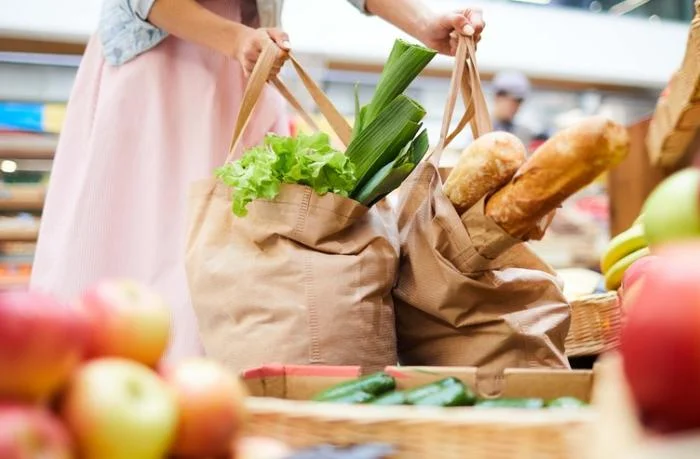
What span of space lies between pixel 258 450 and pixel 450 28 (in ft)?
3.85

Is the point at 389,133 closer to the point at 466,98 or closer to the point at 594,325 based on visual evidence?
the point at 466,98

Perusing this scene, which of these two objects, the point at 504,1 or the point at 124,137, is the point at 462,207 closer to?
the point at 124,137

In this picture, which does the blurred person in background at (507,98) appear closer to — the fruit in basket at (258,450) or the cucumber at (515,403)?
the cucumber at (515,403)

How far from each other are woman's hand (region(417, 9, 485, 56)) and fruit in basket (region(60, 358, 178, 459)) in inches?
44.5

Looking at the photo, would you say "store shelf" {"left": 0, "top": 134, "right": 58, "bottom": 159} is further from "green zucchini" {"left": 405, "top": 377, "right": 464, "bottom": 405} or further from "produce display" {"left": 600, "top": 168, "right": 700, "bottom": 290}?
"produce display" {"left": 600, "top": 168, "right": 700, "bottom": 290}

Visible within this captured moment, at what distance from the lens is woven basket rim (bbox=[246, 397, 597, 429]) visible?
689 mm

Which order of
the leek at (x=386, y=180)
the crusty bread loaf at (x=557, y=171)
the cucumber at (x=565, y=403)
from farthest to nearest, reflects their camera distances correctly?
1. the leek at (x=386, y=180)
2. the crusty bread loaf at (x=557, y=171)
3. the cucumber at (x=565, y=403)

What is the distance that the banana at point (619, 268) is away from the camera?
160 centimetres

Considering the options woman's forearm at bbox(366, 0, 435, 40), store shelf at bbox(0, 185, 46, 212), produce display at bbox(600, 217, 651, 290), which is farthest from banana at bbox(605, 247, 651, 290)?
store shelf at bbox(0, 185, 46, 212)

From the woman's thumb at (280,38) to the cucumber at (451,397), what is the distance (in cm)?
75

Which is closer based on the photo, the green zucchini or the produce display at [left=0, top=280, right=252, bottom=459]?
the produce display at [left=0, top=280, right=252, bottom=459]

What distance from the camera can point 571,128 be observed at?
1.08m

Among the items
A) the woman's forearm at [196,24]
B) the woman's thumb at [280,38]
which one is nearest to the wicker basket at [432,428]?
the woman's thumb at [280,38]

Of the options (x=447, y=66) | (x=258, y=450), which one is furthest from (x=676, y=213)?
(x=447, y=66)
